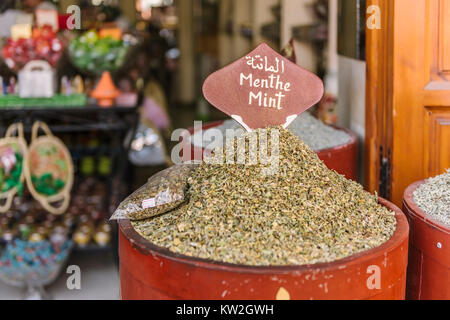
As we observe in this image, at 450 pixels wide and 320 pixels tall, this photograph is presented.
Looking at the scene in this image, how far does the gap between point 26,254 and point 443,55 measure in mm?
1924

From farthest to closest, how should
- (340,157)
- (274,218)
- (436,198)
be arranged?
(340,157) → (436,198) → (274,218)

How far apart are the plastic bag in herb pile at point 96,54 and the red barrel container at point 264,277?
2250 millimetres

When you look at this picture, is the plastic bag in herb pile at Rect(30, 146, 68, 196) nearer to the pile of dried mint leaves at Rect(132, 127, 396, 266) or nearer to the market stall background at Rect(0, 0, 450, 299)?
the market stall background at Rect(0, 0, 450, 299)

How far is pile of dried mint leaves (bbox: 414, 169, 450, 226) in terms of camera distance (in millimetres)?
1439

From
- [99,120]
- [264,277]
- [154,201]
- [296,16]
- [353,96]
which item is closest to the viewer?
[264,277]

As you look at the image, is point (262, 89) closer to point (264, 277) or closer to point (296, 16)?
point (264, 277)

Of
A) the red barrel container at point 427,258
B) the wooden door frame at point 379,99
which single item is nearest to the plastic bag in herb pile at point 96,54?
the wooden door frame at point 379,99

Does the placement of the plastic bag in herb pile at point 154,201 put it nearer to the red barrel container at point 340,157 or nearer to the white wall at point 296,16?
the red barrel container at point 340,157

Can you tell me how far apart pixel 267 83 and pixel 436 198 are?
1.71ft

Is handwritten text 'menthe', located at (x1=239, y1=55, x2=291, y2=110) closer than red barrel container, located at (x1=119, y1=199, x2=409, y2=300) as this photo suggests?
No

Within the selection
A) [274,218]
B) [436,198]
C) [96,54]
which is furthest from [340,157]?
[96,54]

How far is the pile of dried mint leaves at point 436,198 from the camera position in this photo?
4.72ft

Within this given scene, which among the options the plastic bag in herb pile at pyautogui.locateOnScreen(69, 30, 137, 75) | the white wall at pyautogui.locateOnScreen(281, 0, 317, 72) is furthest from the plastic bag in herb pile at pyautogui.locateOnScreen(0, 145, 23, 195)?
the white wall at pyautogui.locateOnScreen(281, 0, 317, 72)

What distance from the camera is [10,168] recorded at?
2.74m
